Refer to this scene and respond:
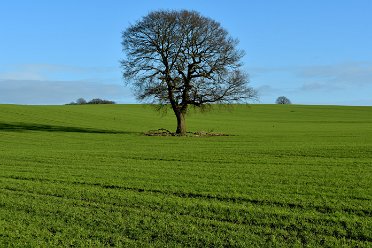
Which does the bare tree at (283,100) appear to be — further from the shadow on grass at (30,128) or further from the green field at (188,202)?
the green field at (188,202)

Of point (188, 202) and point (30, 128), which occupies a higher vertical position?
point (30, 128)

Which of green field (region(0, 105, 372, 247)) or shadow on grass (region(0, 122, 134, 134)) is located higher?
shadow on grass (region(0, 122, 134, 134))

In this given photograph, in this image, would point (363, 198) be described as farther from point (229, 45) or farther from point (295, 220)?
point (229, 45)

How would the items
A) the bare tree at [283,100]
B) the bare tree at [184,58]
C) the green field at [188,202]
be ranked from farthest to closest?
1. the bare tree at [283,100]
2. the bare tree at [184,58]
3. the green field at [188,202]

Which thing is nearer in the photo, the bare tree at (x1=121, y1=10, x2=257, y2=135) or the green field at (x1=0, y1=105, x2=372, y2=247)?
the green field at (x1=0, y1=105, x2=372, y2=247)

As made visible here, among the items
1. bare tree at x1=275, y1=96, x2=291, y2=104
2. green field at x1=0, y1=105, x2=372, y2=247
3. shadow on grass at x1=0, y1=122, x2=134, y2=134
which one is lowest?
green field at x1=0, y1=105, x2=372, y2=247

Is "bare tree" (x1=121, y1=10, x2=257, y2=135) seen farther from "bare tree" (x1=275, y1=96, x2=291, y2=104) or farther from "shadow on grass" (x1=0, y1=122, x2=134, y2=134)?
"bare tree" (x1=275, y1=96, x2=291, y2=104)

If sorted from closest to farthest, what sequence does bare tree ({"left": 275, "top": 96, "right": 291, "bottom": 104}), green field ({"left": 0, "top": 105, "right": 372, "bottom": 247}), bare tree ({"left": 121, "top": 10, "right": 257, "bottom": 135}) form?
1. green field ({"left": 0, "top": 105, "right": 372, "bottom": 247})
2. bare tree ({"left": 121, "top": 10, "right": 257, "bottom": 135})
3. bare tree ({"left": 275, "top": 96, "right": 291, "bottom": 104})

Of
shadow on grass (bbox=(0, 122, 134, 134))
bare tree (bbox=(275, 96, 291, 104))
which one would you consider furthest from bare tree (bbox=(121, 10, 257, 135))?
bare tree (bbox=(275, 96, 291, 104))

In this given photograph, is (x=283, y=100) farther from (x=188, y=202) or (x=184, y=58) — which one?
(x=188, y=202)

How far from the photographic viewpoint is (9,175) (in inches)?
607

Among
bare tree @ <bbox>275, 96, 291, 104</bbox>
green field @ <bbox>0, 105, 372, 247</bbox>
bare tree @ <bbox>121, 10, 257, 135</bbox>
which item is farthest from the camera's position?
bare tree @ <bbox>275, 96, 291, 104</bbox>

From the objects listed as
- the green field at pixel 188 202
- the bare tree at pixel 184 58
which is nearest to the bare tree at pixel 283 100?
the bare tree at pixel 184 58

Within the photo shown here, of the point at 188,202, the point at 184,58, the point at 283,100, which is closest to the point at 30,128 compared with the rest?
the point at 184,58
